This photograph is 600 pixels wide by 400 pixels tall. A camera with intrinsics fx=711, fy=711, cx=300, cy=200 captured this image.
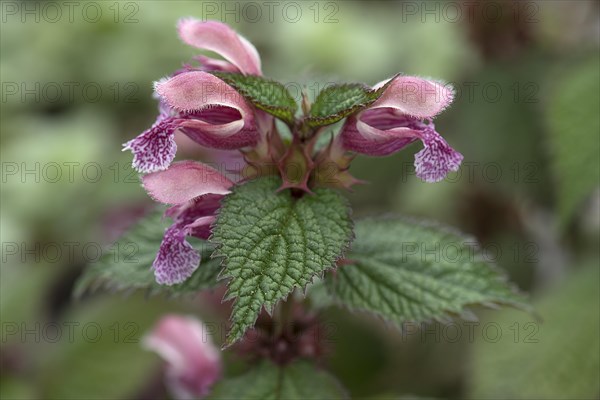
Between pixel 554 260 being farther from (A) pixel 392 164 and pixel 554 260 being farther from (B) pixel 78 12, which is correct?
(B) pixel 78 12

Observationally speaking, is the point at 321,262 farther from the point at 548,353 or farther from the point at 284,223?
the point at 548,353

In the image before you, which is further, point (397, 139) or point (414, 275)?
point (414, 275)

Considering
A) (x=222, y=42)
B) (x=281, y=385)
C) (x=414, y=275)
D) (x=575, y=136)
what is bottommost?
(x=281, y=385)

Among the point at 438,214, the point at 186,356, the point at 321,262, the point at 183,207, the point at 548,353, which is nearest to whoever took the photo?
the point at 321,262

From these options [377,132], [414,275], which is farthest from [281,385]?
[377,132]

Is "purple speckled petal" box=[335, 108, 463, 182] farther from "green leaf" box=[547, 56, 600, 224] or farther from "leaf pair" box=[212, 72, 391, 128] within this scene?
"green leaf" box=[547, 56, 600, 224]

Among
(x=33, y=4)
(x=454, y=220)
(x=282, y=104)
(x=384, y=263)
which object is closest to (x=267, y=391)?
(x=384, y=263)
